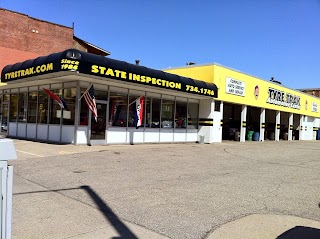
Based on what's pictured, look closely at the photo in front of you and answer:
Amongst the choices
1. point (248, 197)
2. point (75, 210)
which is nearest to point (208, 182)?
point (248, 197)

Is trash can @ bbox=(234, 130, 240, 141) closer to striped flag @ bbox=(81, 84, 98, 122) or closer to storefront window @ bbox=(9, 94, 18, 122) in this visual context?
striped flag @ bbox=(81, 84, 98, 122)

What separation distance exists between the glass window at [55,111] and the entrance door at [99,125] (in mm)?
2101

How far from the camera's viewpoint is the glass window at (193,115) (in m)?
23.8

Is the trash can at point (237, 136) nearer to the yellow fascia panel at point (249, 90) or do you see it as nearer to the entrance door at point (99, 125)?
the yellow fascia panel at point (249, 90)

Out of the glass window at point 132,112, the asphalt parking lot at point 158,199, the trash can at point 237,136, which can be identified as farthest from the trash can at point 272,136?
the asphalt parking lot at point 158,199

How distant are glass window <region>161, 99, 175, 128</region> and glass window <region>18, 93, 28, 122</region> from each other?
865cm

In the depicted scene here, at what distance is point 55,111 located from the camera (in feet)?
59.3

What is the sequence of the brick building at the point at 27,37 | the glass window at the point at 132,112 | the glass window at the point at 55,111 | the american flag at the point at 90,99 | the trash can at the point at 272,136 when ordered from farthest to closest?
the trash can at the point at 272,136 < the brick building at the point at 27,37 < the glass window at the point at 132,112 < the glass window at the point at 55,111 < the american flag at the point at 90,99

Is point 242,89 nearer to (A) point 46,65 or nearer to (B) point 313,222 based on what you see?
(A) point 46,65

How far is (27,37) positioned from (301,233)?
32812mm

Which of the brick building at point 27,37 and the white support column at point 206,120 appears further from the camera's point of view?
the brick building at point 27,37

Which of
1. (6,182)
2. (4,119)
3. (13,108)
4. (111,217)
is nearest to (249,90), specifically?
(13,108)

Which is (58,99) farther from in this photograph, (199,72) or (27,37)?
(27,37)

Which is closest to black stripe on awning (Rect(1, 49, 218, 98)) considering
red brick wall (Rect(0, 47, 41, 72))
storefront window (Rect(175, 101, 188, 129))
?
storefront window (Rect(175, 101, 188, 129))
